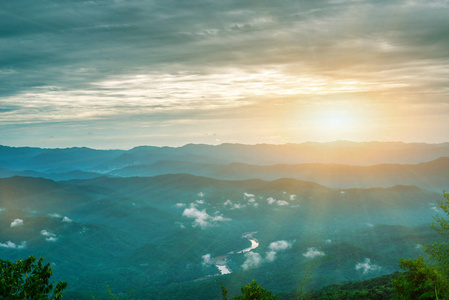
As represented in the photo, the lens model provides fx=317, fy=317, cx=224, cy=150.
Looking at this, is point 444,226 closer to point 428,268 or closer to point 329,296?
point 428,268

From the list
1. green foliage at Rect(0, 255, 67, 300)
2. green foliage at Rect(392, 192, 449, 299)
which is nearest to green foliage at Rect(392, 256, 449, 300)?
green foliage at Rect(392, 192, 449, 299)

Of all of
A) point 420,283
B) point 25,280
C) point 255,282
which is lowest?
point 420,283

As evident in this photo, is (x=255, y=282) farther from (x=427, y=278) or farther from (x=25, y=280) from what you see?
(x=25, y=280)

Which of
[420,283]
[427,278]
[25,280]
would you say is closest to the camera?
[25,280]

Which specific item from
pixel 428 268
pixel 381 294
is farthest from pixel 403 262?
pixel 381 294

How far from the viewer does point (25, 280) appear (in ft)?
108

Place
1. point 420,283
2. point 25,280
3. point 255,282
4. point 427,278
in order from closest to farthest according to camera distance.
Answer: point 25,280 → point 255,282 → point 427,278 → point 420,283

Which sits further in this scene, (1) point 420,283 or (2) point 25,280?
(1) point 420,283

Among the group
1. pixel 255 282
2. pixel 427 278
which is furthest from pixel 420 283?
pixel 255 282

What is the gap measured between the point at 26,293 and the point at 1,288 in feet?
9.74

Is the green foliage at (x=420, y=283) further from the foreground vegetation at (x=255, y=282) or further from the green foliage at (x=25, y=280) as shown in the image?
the green foliage at (x=25, y=280)

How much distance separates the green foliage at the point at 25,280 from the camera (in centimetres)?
3125

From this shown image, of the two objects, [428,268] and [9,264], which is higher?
[9,264]

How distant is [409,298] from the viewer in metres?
41.8
